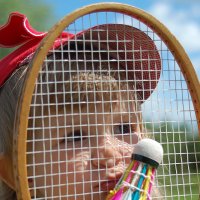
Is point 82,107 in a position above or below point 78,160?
above

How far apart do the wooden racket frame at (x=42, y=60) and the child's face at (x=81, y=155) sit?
10cm

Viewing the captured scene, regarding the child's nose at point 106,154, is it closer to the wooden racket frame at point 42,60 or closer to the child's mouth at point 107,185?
the child's mouth at point 107,185

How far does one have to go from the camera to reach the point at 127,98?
139 cm

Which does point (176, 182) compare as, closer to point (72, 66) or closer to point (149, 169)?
point (149, 169)

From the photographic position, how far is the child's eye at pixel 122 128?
1.36 metres

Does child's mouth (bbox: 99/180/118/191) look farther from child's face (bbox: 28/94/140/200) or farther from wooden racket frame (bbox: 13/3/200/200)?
wooden racket frame (bbox: 13/3/200/200)

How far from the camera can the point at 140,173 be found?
120 centimetres

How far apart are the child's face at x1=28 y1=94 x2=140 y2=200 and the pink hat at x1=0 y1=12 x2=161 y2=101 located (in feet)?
0.50

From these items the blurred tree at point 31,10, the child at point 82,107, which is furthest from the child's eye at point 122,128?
the blurred tree at point 31,10

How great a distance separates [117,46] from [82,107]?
0.17 m

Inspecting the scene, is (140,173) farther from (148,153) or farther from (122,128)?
(122,128)

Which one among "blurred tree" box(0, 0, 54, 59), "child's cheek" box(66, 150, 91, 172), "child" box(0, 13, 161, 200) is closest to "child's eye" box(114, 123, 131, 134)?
"child" box(0, 13, 161, 200)

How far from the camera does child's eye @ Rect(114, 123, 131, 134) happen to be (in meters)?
1.36

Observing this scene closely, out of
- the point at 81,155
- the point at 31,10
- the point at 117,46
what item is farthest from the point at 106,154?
the point at 31,10
